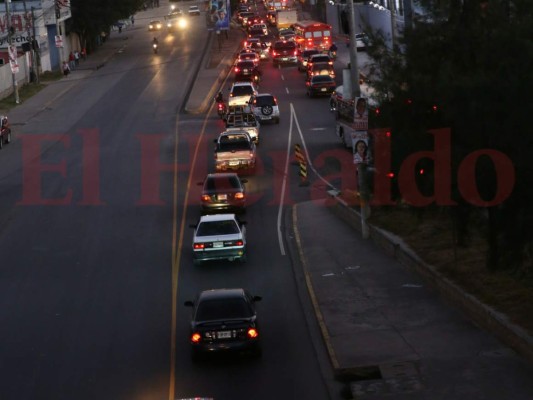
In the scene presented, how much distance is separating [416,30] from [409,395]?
7.94 m

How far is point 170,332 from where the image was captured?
83.8 ft

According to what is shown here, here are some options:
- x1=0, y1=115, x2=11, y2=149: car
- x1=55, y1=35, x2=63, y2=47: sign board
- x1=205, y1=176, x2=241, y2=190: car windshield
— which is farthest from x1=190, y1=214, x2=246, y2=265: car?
x1=55, y1=35, x2=63, y2=47: sign board

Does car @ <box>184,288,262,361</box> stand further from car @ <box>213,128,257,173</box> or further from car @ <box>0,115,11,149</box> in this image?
car @ <box>0,115,11,149</box>

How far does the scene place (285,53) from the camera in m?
85.3

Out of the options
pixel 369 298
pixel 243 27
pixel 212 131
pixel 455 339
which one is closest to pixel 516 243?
pixel 455 339

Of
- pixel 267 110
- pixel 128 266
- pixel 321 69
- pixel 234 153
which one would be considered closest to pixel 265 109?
pixel 267 110

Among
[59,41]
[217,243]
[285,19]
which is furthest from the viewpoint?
[285,19]

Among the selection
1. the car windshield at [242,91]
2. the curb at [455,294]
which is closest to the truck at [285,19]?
the car windshield at [242,91]

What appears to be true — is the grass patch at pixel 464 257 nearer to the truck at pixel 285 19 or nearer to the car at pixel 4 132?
the car at pixel 4 132

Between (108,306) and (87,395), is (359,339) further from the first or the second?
(108,306)

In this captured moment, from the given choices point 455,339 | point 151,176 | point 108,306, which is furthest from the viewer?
point 151,176

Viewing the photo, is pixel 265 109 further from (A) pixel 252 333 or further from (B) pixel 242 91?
(A) pixel 252 333

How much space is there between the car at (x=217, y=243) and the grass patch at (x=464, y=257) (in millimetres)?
4457

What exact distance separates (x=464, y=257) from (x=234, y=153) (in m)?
18.9
